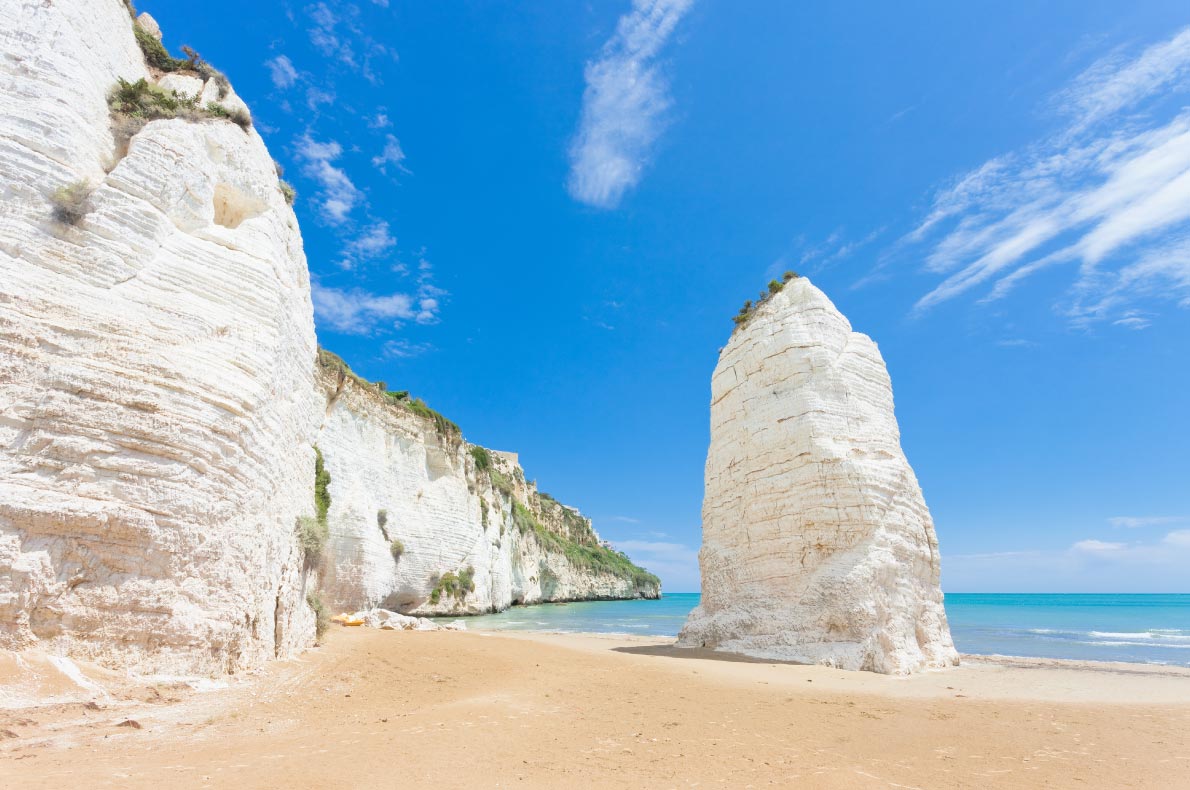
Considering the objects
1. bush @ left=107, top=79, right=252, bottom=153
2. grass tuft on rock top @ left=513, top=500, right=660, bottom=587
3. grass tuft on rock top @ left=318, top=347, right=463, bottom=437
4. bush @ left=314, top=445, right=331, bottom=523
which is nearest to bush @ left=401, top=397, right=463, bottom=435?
grass tuft on rock top @ left=318, top=347, right=463, bottom=437

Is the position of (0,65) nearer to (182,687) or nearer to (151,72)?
(151,72)

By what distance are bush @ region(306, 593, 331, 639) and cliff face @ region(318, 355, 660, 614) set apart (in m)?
Answer: 6.26

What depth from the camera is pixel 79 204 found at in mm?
7359

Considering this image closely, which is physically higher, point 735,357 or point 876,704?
point 735,357

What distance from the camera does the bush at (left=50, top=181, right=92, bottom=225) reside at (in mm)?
7191

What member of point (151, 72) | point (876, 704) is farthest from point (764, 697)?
point (151, 72)

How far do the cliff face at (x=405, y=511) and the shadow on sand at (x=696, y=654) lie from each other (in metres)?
9.92

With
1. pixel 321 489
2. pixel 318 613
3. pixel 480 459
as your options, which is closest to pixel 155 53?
pixel 318 613

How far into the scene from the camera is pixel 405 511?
91.5 ft

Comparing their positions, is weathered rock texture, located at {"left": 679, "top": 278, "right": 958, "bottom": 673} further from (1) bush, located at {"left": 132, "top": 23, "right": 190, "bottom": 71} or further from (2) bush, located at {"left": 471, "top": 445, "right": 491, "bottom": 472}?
(2) bush, located at {"left": 471, "top": 445, "right": 491, "bottom": 472}

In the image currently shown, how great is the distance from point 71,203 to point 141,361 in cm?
219

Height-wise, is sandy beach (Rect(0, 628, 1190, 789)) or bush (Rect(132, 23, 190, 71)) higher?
bush (Rect(132, 23, 190, 71))

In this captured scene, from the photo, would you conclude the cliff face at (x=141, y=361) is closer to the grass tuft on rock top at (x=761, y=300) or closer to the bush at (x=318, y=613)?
the bush at (x=318, y=613)

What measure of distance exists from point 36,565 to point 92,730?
192cm
